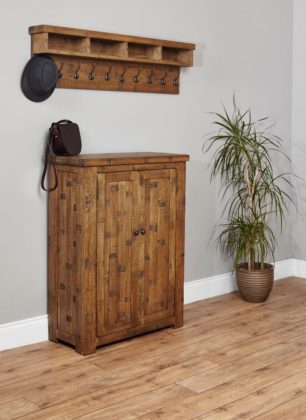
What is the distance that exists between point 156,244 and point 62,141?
773 millimetres

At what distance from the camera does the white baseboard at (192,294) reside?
356 centimetres

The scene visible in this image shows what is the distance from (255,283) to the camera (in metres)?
4.43

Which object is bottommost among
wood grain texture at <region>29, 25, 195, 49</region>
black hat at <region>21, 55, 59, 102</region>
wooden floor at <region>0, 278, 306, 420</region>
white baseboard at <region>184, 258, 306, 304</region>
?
wooden floor at <region>0, 278, 306, 420</region>

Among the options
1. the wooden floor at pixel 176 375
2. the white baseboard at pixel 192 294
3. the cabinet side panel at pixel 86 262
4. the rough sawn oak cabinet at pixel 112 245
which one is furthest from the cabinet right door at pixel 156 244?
the white baseboard at pixel 192 294

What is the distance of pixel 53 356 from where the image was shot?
11.3ft

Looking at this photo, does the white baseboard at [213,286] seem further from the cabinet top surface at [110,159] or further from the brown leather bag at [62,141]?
the brown leather bag at [62,141]

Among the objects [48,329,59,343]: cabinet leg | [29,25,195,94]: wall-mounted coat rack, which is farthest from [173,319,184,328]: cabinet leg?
[29,25,195,94]: wall-mounted coat rack

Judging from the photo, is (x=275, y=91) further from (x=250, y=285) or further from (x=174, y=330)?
(x=174, y=330)

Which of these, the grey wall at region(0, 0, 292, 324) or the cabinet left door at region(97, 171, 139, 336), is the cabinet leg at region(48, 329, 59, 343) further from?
the cabinet left door at region(97, 171, 139, 336)

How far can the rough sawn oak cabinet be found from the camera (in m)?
3.43

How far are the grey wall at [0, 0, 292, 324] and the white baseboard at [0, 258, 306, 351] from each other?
0.16 ft

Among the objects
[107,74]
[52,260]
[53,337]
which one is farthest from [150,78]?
[53,337]

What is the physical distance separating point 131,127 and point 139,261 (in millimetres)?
847

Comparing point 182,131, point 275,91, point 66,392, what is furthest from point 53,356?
point 275,91
